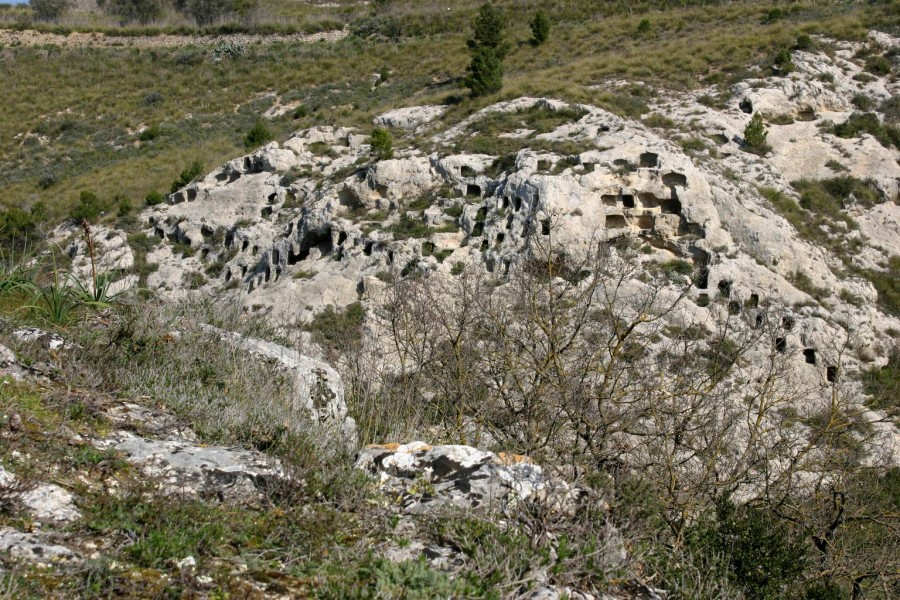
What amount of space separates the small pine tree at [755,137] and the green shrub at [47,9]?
49.0 meters

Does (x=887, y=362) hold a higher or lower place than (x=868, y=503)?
lower

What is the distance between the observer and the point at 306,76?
1375 inches

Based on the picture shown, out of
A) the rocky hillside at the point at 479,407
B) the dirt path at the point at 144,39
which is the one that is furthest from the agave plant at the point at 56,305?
the dirt path at the point at 144,39

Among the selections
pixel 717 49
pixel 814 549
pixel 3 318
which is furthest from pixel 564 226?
pixel 717 49

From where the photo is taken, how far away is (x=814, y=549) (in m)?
5.80

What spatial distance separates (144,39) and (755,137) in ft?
132

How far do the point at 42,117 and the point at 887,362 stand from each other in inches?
1413

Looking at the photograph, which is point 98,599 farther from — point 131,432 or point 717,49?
point 717,49

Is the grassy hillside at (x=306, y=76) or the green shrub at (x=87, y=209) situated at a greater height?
the grassy hillside at (x=306, y=76)

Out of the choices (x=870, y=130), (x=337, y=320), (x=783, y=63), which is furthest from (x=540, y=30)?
(x=337, y=320)

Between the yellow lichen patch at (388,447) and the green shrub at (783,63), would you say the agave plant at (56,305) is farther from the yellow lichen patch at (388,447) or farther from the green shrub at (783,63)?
the green shrub at (783,63)

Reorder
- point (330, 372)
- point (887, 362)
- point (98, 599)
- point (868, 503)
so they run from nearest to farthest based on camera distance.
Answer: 1. point (98, 599)
2. point (330, 372)
3. point (868, 503)
4. point (887, 362)

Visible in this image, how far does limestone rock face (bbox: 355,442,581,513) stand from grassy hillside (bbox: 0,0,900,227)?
17.4 metres

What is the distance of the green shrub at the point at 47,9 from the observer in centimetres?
4891
